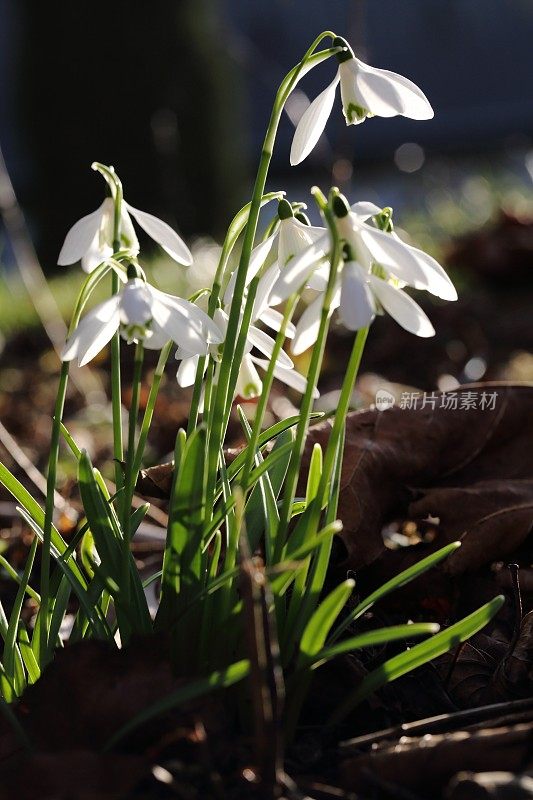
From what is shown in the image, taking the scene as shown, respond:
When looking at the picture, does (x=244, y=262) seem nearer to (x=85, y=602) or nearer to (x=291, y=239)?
(x=291, y=239)

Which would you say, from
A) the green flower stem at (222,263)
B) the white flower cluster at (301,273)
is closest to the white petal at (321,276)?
the white flower cluster at (301,273)

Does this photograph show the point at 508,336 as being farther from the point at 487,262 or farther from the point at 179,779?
the point at 179,779

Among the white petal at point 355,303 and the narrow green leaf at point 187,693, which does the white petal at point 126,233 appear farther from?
the narrow green leaf at point 187,693

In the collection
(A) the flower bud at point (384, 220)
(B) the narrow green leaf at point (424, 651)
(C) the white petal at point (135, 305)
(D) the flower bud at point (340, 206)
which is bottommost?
(B) the narrow green leaf at point (424, 651)

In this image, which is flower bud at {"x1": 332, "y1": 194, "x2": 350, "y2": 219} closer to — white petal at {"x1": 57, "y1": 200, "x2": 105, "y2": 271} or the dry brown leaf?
white petal at {"x1": 57, "y1": 200, "x2": 105, "y2": 271}

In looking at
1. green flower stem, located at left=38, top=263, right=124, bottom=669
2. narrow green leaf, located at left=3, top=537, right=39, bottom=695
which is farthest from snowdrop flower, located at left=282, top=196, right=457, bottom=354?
Result: narrow green leaf, located at left=3, top=537, right=39, bottom=695

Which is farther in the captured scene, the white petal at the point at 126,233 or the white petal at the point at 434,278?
the white petal at the point at 126,233

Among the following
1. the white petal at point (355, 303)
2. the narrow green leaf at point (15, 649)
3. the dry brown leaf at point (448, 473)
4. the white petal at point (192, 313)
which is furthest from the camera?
the dry brown leaf at point (448, 473)
